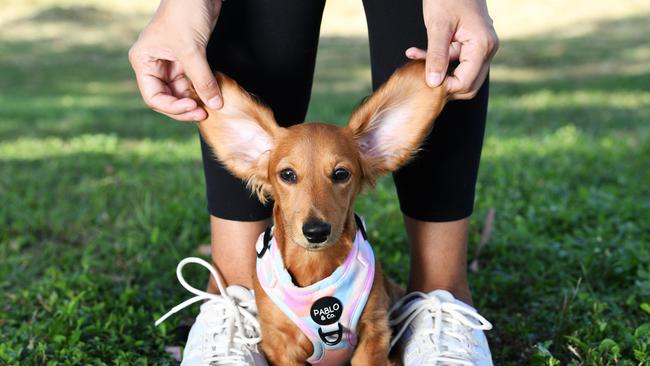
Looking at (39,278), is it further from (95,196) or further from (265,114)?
(265,114)

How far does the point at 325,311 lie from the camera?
2428 mm

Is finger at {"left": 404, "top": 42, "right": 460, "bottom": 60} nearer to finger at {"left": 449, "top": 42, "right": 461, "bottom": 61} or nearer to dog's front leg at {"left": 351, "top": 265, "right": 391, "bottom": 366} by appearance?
finger at {"left": 449, "top": 42, "right": 461, "bottom": 61}

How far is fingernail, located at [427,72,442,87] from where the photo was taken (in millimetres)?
2318

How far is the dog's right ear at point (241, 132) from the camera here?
2.51 m

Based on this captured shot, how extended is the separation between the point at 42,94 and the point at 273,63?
10.5 m

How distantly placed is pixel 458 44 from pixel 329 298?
90 cm

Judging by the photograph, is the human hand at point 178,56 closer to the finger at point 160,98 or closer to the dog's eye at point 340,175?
the finger at point 160,98

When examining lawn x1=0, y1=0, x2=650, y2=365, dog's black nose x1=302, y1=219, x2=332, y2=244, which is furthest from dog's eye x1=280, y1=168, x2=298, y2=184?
lawn x1=0, y1=0, x2=650, y2=365

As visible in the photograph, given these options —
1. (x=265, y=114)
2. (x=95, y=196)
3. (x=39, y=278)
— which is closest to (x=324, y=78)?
(x=95, y=196)

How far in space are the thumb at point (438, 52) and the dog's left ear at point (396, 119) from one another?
0.18 ft

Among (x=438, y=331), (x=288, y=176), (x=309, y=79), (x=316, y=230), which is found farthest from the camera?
(x=309, y=79)

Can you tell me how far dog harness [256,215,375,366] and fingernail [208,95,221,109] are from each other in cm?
52

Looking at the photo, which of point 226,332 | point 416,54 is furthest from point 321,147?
point 226,332

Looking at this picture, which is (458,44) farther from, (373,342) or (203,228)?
(203,228)
